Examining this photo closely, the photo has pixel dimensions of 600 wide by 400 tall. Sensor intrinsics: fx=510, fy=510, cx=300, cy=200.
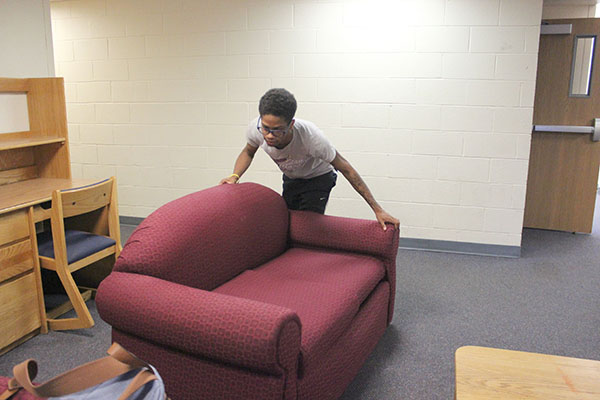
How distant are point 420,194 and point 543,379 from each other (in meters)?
2.71

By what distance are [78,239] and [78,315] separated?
45 cm

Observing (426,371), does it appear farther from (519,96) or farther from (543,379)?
(519,96)

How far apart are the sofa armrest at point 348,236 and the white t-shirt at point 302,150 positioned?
0.88ft

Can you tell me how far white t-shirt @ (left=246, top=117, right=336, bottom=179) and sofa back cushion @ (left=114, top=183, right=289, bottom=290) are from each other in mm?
197

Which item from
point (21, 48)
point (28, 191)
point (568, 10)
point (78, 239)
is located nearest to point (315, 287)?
point (78, 239)

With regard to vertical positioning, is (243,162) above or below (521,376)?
above

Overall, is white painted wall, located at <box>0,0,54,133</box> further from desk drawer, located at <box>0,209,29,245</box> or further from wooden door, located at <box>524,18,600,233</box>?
wooden door, located at <box>524,18,600,233</box>

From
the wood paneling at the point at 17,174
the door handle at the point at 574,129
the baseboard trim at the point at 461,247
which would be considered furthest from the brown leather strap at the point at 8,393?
the door handle at the point at 574,129

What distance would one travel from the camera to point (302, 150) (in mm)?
2699

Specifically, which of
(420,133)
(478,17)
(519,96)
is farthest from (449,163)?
(478,17)

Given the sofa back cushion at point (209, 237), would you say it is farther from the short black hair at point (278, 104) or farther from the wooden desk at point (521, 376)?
the wooden desk at point (521, 376)

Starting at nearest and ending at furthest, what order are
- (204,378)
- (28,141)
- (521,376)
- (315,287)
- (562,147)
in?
(521,376) → (204,378) → (315,287) → (28,141) → (562,147)

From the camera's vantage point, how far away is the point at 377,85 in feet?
13.7

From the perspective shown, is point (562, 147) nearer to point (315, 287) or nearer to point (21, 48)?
point (315, 287)
